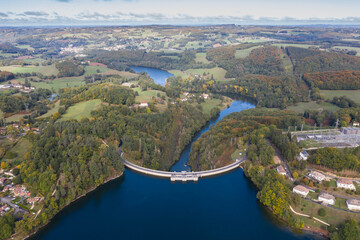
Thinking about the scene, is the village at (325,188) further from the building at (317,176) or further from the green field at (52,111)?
the green field at (52,111)

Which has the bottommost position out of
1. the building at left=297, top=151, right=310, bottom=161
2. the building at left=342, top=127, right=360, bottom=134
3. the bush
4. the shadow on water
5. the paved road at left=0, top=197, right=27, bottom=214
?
the shadow on water

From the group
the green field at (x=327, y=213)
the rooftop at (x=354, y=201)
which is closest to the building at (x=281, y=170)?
the green field at (x=327, y=213)

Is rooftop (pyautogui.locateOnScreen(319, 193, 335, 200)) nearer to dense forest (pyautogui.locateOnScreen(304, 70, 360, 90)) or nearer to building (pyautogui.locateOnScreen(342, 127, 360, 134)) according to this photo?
building (pyautogui.locateOnScreen(342, 127, 360, 134))

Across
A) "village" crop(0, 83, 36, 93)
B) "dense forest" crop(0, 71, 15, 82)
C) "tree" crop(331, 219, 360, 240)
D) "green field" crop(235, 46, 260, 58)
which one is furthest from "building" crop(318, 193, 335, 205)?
"dense forest" crop(0, 71, 15, 82)

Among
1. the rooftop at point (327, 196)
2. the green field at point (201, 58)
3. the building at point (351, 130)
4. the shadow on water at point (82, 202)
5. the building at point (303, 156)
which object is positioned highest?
the green field at point (201, 58)

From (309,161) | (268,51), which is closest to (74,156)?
(309,161)

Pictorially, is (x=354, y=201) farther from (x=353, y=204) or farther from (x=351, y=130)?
(x=351, y=130)

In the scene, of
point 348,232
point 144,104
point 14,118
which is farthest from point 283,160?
point 14,118

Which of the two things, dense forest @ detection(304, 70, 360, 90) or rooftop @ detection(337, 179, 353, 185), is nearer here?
rooftop @ detection(337, 179, 353, 185)
